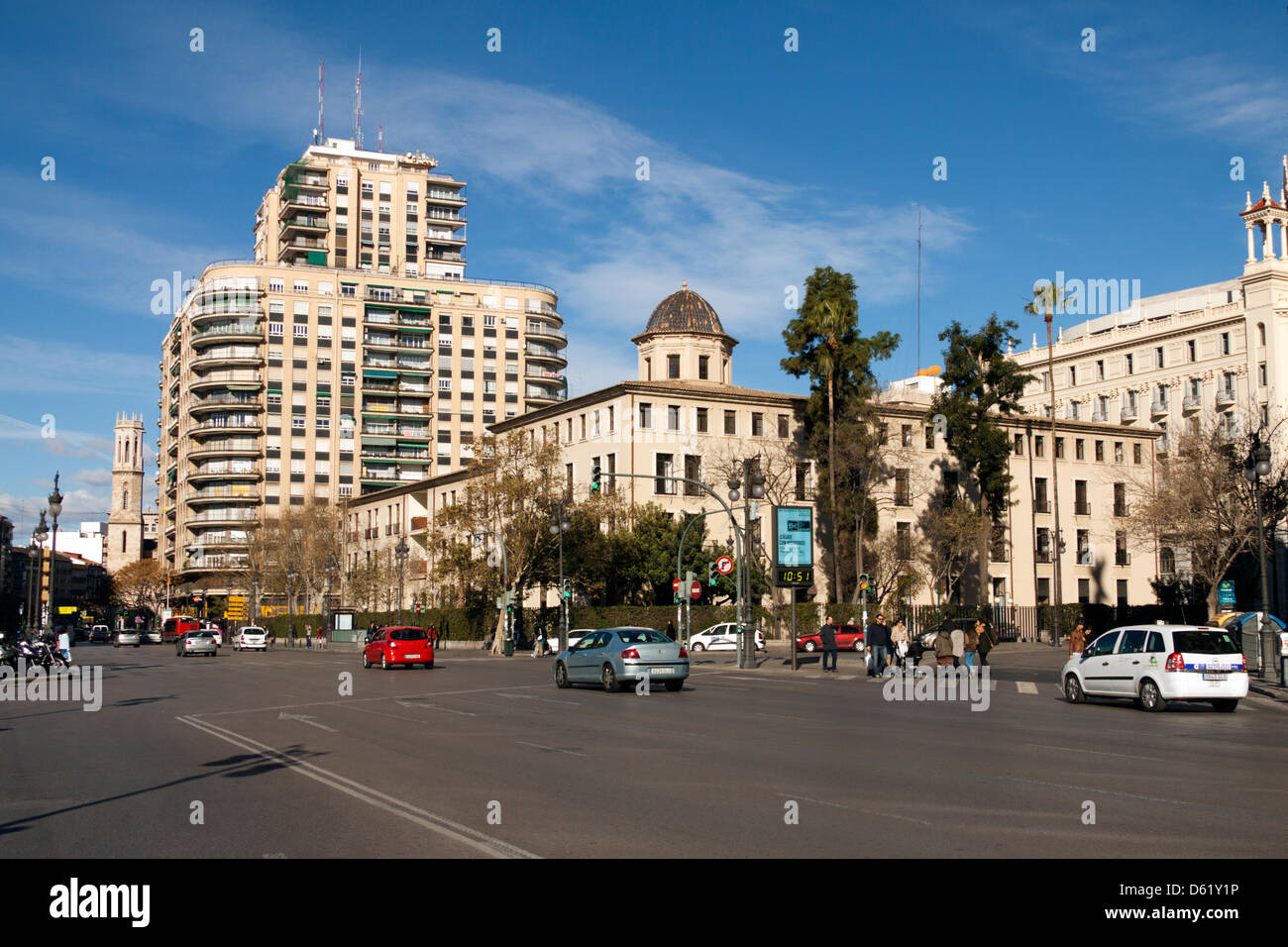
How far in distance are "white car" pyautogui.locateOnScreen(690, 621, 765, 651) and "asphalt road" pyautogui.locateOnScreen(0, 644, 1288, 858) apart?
2848cm

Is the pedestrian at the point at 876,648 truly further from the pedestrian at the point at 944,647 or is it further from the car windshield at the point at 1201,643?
the car windshield at the point at 1201,643

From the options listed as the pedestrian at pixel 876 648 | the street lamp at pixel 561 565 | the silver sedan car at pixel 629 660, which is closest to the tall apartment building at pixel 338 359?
the street lamp at pixel 561 565

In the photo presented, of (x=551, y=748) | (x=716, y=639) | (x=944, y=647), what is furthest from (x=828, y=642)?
(x=551, y=748)

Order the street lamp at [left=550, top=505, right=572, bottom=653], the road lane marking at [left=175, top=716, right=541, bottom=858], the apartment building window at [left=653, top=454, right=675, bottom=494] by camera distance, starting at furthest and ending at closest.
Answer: the apartment building window at [left=653, top=454, right=675, bottom=494] < the street lamp at [left=550, top=505, right=572, bottom=653] < the road lane marking at [left=175, top=716, right=541, bottom=858]

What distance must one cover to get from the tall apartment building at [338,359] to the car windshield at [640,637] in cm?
8407

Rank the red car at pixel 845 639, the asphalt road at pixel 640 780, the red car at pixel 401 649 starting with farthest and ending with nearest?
the red car at pixel 845 639 < the red car at pixel 401 649 < the asphalt road at pixel 640 780

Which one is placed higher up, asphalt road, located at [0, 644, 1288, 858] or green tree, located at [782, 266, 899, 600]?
green tree, located at [782, 266, 899, 600]

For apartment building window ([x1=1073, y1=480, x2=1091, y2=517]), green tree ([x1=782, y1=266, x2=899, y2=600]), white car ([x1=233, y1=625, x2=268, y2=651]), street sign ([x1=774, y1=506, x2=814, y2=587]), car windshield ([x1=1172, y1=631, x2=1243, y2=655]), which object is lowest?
white car ([x1=233, y1=625, x2=268, y2=651])

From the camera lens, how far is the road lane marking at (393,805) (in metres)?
8.33

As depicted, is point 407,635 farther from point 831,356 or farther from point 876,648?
point 831,356

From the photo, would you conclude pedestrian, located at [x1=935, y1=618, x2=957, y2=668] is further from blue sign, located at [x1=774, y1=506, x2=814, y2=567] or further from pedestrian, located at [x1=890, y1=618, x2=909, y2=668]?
blue sign, located at [x1=774, y1=506, x2=814, y2=567]

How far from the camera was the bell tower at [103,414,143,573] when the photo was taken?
19288 cm

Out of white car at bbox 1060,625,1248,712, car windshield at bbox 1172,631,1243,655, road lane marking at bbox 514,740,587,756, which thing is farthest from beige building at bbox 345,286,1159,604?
road lane marking at bbox 514,740,587,756

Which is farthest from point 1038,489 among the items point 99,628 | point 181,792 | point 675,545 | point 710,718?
point 99,628
